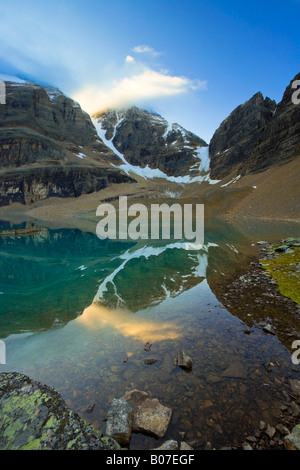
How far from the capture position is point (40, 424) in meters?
3.77

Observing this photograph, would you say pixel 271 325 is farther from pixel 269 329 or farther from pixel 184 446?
pixel 184 446

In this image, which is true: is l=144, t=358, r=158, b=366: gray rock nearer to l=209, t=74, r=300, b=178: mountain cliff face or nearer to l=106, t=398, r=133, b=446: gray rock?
l=106, t=398, r=133, b=446: gray rock

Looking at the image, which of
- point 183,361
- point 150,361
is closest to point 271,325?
point 183,361

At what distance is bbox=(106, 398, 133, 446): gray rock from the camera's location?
4.38m

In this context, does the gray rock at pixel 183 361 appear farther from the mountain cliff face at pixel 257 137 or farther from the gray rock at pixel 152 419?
the mountain cliff face at pixel 257 137

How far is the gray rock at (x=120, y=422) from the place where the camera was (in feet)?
14.4

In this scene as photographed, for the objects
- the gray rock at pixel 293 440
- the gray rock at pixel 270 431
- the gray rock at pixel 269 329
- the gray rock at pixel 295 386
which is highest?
the gray rock at pixel 269 329

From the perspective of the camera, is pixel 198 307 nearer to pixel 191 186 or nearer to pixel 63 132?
pixel 191 186

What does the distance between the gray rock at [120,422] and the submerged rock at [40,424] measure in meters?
0.58

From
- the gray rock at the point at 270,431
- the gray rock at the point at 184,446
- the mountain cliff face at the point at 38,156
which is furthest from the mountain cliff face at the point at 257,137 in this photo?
the gray rock at the point at 184,446

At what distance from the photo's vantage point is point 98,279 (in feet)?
57.4

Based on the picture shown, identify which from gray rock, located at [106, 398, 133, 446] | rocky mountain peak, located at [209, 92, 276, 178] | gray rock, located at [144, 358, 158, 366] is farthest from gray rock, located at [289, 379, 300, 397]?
rocky mountain peak, located at [209, 92, 276, 178]

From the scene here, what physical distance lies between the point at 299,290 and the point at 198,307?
16.3ft

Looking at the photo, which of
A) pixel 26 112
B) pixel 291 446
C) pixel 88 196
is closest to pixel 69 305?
pixel 291 446
